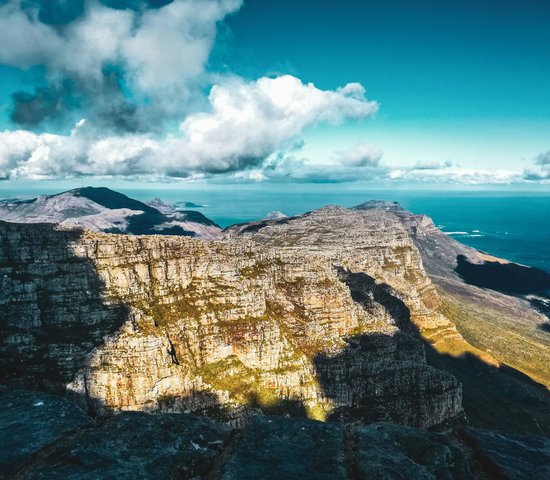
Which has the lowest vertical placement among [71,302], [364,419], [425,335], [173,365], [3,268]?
[425,335]

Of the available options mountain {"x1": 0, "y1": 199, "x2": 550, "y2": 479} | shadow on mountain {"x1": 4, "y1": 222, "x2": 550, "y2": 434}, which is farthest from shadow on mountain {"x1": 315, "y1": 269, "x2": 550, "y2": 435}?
mountain {"x1": 0, "y1": 199, "x2": 550, "y2": 479}

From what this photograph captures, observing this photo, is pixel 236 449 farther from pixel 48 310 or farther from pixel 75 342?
pixel 48 310

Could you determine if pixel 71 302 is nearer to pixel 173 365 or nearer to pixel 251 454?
pixel 173 365

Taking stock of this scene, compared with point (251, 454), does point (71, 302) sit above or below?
below

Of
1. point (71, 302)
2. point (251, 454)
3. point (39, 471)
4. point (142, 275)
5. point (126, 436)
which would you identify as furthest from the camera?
point (142, 275)

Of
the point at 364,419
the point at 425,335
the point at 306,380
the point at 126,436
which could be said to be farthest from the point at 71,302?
the point at 425,335

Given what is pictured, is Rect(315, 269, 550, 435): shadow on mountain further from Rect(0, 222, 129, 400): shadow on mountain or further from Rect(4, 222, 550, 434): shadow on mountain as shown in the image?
Rect(0, 222, 129, 400): shadow on mountain
